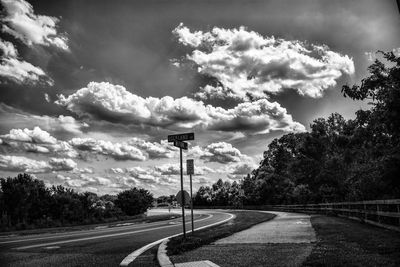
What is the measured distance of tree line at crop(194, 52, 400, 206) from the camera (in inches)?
498

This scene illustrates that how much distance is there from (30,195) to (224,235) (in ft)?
62.6

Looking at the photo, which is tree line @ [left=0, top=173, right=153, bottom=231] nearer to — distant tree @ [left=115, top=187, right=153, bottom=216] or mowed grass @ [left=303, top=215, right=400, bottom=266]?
distant tree @ [left=115, top=187, right=153, bottom=216]

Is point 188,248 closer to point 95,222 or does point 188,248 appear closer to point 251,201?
point 95,222

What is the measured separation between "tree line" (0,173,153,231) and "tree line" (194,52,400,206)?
65.3 feet

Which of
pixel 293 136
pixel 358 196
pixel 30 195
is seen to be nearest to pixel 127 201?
pixel 30 195

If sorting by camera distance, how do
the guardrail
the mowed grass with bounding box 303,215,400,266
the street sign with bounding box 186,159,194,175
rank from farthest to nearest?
the street sign with bounding box 186,159,194,175 < the guardrail < the mowed grass with bounding box 303,215,400,266

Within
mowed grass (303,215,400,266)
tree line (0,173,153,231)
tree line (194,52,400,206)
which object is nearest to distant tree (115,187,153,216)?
tree line (0,173,153,231)

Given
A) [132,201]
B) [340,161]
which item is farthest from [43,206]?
[340,161]

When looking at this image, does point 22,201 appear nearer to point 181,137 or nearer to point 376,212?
point 181,137

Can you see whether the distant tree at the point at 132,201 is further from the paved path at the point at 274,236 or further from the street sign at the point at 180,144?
the street sign at the point at 180,144

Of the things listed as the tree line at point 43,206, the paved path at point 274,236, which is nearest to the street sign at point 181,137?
the paved path at point 274,236

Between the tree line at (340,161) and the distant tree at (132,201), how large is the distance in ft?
63.7

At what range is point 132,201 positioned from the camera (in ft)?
124

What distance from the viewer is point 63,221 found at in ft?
85.0
